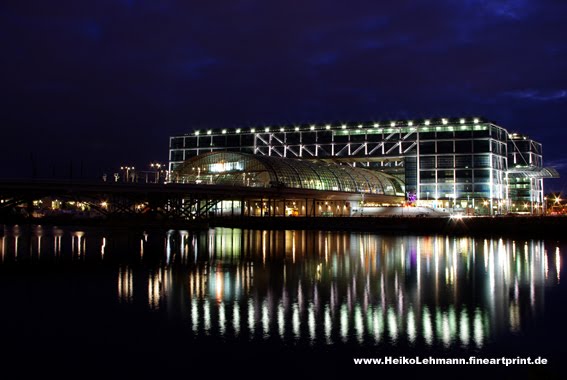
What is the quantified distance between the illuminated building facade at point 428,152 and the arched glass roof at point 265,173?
66.9 feet

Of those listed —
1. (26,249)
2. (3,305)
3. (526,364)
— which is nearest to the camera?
(526,364)

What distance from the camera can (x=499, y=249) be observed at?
59.6m

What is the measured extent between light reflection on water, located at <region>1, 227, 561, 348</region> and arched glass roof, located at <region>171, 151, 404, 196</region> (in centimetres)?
6435

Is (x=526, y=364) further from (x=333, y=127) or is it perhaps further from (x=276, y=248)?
(x=333, y=127)

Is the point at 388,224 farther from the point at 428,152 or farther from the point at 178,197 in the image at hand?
the point at 428,152

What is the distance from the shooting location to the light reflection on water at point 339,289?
23891 millimetres

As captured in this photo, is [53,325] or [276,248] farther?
[276,248]

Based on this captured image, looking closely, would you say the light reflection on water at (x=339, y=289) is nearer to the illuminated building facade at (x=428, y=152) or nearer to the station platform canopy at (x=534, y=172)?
the illuminated building facade at (x=428, y=152)

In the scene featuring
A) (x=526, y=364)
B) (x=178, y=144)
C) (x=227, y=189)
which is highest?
(x=178, y=144)

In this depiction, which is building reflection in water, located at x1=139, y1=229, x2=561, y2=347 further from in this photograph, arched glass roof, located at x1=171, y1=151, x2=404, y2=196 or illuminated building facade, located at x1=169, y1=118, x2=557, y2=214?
illuminated building facade, located at x1=169, y1=118, x2=557, y2=214

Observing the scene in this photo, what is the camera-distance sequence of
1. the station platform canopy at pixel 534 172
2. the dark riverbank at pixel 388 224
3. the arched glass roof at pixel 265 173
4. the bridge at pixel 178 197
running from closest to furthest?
the dark riverbank at pixel 388 224, the bridge at pixel 178 197, the arched glass roof at pixel 265 173, the station platform canopy at pixel 534 172

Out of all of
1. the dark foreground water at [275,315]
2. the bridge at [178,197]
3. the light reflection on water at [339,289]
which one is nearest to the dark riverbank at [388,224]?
the bridge at [178,197]

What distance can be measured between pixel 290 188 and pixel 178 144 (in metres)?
82.7

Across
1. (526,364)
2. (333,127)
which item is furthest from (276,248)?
(333,127)
